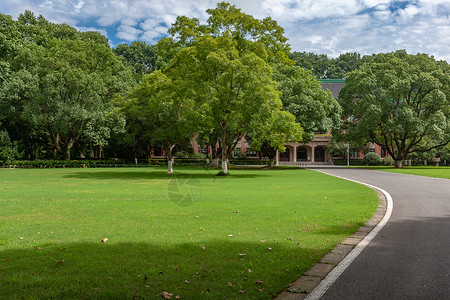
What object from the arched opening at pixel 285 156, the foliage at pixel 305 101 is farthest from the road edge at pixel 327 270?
the arched opening at pixel 285 156

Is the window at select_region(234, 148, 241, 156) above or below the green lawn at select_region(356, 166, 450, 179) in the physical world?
above

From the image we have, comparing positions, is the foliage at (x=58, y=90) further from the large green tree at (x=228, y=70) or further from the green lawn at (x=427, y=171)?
the green lawn at (x=427, y=171)

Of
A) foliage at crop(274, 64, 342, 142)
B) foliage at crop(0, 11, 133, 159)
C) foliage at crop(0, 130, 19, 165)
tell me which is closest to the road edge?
foliage at crop(274, 64, 342, 142)

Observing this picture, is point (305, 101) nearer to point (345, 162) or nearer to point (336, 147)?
point (336, 147)

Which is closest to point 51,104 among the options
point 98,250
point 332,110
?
point 332,110

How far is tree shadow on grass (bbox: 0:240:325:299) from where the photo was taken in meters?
4.13

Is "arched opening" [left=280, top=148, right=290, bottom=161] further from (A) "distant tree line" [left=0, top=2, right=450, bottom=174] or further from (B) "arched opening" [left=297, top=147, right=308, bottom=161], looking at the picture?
(A) "distant tree line" [left=0, top=2, right=450, bottom=174]

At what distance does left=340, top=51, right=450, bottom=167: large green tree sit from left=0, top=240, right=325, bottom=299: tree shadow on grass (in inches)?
1668

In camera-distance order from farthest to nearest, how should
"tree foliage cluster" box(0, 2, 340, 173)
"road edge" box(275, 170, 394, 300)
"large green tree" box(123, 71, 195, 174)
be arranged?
"large green tree" box(123, 71, 195, 174)
"tree foliage cluster" box(0, 2, 340, 173)
"road edge" box(275, 170, 394, 300)

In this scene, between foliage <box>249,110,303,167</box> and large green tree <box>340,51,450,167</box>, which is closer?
foliage <box>249,110,303,167</box>

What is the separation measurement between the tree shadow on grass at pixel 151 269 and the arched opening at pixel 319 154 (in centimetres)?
7018

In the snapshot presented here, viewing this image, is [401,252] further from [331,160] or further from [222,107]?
[331,160]

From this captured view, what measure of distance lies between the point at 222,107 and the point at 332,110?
22166 mm

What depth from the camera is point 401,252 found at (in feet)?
19.8
